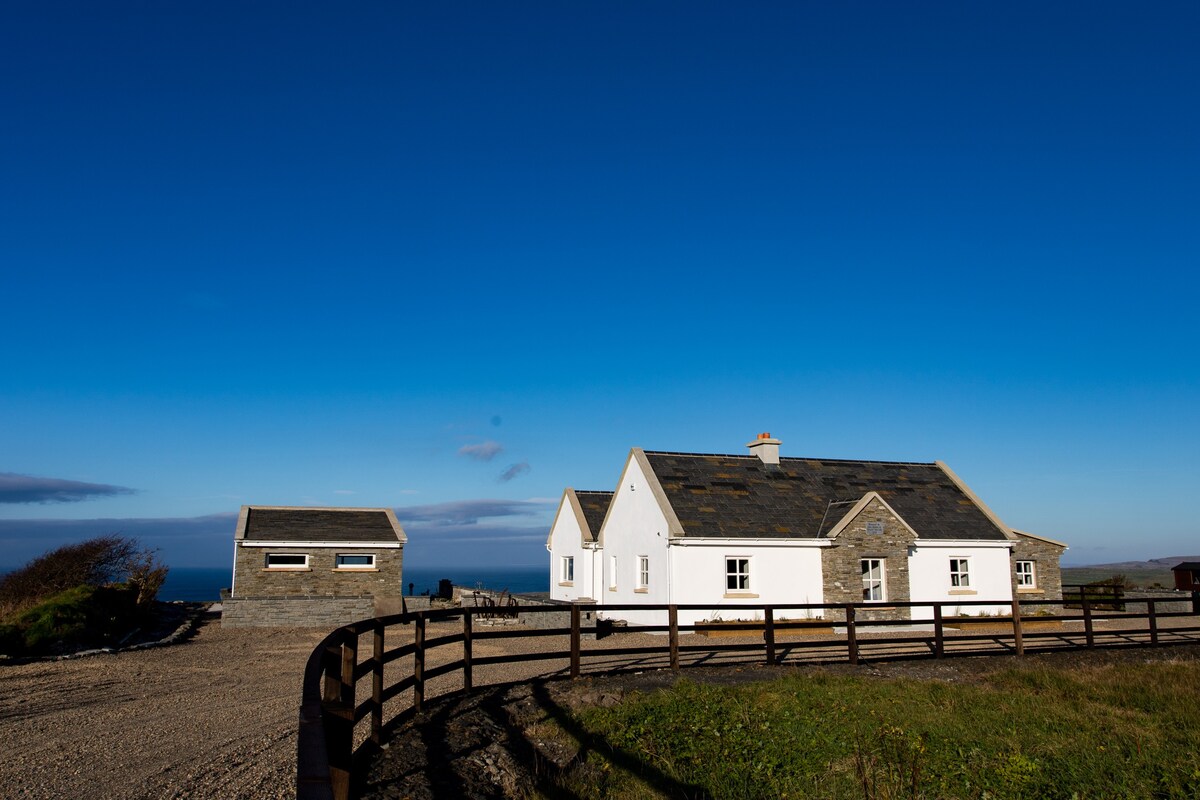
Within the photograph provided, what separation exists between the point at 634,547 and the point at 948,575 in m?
10.5

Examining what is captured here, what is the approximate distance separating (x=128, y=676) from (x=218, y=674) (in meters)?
1.59

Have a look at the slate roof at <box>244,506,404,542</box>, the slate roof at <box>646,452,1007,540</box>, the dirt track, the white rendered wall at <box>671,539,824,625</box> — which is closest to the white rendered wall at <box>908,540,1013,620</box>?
the slate roof at <box>646,452,1007,540</box>

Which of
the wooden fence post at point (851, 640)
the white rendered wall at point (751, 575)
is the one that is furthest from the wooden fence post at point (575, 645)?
the white rendered wall at point (751, 575)

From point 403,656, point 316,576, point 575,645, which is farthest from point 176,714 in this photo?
point 316,576

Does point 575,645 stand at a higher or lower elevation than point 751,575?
lower

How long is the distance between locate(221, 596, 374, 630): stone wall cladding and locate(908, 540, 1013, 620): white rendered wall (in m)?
18.3

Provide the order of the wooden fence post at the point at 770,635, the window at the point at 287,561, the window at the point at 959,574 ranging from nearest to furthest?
the wooden fence post at the point at 770,635 → the window at the point at 959,574 → the window at the point at 287,561

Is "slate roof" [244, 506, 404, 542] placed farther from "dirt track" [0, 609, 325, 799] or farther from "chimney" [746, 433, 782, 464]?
"chimney" [746, 433, 782, 464]

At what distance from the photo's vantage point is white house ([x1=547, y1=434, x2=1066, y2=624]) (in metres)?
26.0

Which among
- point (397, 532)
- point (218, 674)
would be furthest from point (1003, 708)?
point (397, 532)

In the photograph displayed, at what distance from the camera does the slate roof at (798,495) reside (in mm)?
26828

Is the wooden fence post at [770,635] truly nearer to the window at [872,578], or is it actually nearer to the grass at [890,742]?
the grass at [890,742]

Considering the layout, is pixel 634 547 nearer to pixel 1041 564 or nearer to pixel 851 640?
pixel 851 640

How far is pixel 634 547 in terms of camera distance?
2889 centimetres
